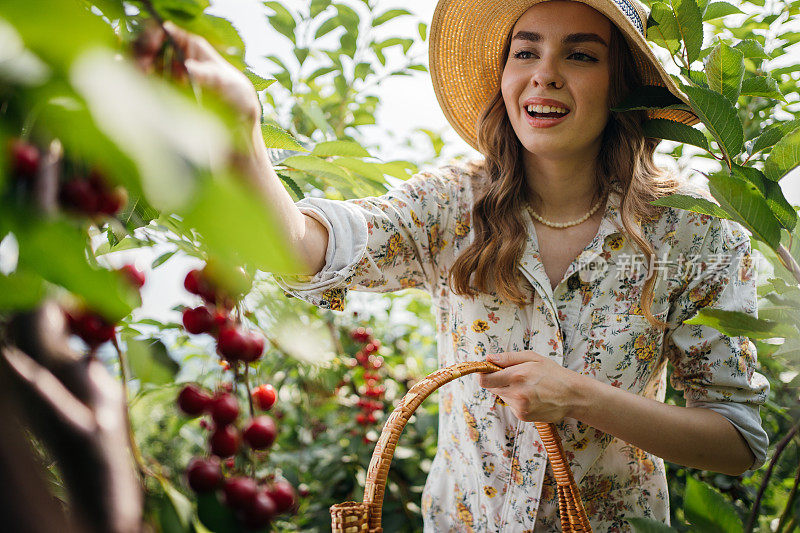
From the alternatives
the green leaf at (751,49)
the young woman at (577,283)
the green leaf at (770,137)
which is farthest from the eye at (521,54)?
the green leaf at (770,137)

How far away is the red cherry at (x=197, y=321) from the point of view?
19.4 inches

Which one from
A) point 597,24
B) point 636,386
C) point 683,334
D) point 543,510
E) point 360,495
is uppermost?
point 597,24

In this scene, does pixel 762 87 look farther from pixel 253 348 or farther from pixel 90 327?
pixel 90 327

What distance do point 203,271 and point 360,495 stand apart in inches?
60.9

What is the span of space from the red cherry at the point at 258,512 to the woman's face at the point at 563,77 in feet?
3.66

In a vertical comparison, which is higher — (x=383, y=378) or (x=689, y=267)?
(x=689, y=267)

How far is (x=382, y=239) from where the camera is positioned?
49.6 inches

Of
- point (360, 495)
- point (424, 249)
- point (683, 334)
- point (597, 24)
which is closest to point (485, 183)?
point (424, 249)

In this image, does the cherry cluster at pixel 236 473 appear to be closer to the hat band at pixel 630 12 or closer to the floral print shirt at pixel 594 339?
the floral print shirt at pixel 594 339

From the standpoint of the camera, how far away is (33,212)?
0.29m

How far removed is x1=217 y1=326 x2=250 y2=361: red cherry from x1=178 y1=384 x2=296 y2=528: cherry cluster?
3 cm

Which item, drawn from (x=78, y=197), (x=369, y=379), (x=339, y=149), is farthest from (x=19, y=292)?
(x=369, y=379)

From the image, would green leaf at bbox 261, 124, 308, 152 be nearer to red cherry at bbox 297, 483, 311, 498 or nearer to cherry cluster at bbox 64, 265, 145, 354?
cherry cluster at bbox 64, 265, 145, 354

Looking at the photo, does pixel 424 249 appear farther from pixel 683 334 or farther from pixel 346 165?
pixel 683 334
